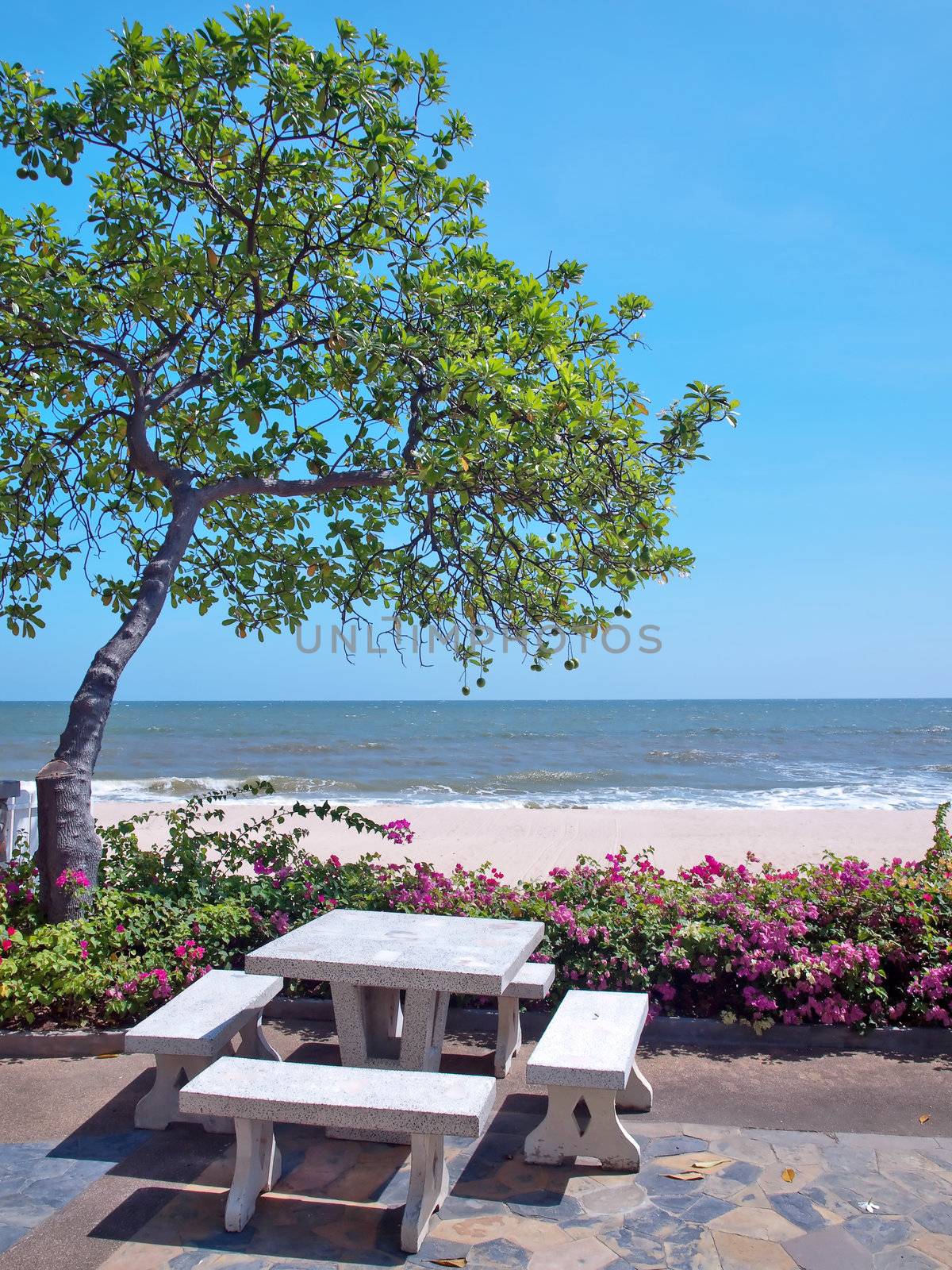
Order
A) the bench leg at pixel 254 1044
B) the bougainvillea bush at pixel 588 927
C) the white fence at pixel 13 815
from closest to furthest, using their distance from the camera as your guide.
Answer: the bench leg at pixel 254 1044 → the bougainvillea bush at pixel 588 927 → the white fence at pixel 13 815

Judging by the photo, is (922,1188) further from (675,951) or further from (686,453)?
(686,453)

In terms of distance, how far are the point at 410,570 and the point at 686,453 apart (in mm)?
2293

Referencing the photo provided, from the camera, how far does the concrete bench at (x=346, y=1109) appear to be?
321cm

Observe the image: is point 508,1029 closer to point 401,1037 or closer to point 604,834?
point 401,1037

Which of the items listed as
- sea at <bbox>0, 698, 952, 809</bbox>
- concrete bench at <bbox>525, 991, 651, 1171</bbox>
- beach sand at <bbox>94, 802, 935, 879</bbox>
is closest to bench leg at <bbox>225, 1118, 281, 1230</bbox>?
concrete bench at <bbox>525, 991, 651, 1171</bbox>

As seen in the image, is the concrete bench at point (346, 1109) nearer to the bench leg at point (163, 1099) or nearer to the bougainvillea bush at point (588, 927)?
the bench leg at point (163, 1099)

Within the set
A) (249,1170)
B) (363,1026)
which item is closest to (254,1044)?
(363,1026)

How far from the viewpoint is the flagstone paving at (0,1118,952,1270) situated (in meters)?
3.18

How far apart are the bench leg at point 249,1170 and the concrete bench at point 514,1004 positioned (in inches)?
62.8

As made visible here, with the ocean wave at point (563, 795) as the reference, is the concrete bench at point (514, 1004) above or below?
above

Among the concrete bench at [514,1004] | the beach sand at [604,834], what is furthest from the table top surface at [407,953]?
the beach sand at [604,834]

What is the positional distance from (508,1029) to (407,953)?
1114 millimetres

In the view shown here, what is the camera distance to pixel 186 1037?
4070 millimetres

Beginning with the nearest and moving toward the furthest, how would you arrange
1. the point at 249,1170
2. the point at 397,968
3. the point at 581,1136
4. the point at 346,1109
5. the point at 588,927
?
the point at 346,1109
the point at 249,1170
the point at 581,1136
the point at 397,968
the point at 588,927
